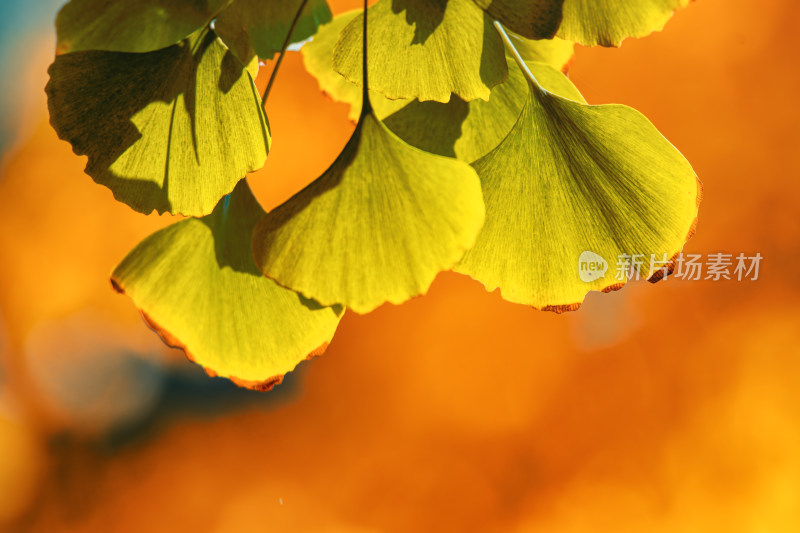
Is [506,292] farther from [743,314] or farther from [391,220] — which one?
[743,314]

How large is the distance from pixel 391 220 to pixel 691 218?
15cm

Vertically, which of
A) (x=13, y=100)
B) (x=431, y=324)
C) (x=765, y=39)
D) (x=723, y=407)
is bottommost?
(x=723, y=407)

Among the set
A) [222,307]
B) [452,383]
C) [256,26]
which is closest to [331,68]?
[256,26]

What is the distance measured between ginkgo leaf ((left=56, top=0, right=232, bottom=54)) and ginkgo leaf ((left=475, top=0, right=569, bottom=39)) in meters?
0.13

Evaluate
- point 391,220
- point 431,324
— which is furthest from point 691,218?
point 431,324

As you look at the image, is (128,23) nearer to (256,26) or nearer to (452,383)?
(256,26)

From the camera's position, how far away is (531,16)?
0.84ft

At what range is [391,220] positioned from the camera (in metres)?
0.24

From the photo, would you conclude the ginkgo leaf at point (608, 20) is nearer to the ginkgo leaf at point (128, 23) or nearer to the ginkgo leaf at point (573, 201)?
the ginkgo leaf at point (573, 201)

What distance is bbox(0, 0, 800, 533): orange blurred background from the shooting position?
116cm

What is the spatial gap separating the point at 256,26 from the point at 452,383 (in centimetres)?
118

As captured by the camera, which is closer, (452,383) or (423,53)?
(423,53)

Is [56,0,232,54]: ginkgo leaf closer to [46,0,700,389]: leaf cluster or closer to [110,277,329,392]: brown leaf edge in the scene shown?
[46,0,700,389]: leaf cluster

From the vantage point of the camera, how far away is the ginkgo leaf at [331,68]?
356 millimetres
